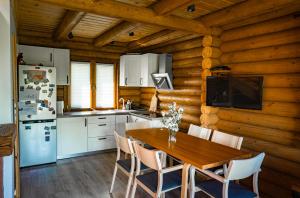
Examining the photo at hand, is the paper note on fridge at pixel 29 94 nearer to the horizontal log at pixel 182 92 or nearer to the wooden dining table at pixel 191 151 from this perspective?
the wooden dining table at pixel 191 151

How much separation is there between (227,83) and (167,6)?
1428 millimetres

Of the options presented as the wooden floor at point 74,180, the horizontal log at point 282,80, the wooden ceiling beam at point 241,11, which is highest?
the wooden ceiling beam at point 241,11

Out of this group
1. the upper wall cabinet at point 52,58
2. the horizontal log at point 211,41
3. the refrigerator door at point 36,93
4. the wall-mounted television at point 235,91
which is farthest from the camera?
the upper wall cabinet at point 52,58

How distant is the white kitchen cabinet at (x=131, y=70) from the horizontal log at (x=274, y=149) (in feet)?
8.94

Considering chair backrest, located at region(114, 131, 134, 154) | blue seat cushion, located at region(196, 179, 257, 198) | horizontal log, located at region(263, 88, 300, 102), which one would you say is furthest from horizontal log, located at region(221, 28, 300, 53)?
chair backrest, located at region(114, 131, 134, 154)

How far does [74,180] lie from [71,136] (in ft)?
3.75

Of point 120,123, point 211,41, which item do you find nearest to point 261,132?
point 211,41

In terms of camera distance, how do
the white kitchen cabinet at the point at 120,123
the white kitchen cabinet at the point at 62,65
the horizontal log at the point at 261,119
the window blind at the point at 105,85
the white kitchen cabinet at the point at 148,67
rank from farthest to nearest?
the window blind at the point at 105,85 < the white kitchen cabinet at the point at 120,123 < the white kitchen cabinet at the point at 148,67 < the white kitchen cabinet at the point at 62,65 < the horizontal log at the point at 261,119

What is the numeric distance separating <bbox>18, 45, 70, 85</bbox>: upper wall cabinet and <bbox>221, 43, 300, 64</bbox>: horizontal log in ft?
10.0

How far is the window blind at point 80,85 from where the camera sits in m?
4.98

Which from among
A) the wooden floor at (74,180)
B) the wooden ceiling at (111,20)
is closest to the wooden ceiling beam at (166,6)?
the wooden ceiling at (111,20)

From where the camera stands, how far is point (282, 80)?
2.69 m

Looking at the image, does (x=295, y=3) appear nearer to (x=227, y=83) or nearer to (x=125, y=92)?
(x=227, y=83)

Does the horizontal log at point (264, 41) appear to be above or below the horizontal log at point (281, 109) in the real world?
above
